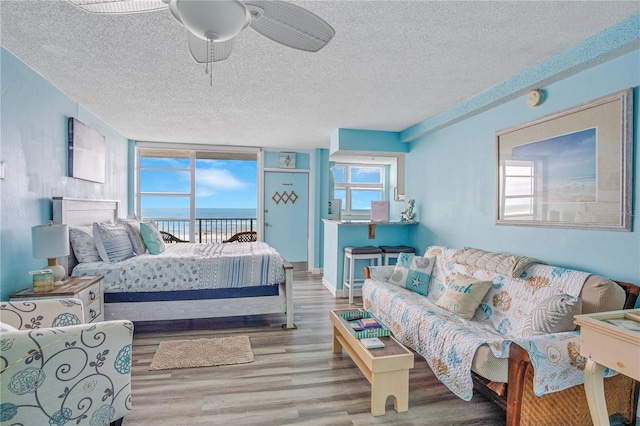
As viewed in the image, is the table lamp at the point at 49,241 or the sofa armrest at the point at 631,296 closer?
the sofa armrest at the point at 631,296

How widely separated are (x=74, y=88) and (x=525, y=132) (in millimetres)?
4183

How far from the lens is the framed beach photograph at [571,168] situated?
2.05m

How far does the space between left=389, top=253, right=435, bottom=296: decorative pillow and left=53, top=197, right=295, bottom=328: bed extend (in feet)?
3.99

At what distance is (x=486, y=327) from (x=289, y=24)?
99.3 inches

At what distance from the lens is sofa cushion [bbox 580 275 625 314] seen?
189 cm

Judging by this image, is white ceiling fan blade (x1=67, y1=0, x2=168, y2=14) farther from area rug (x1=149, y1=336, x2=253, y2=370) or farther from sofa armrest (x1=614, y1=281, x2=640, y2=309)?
sofa armrest (x1=614, y1=281, x2=640, y2=309)

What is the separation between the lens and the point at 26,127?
2.55 metres

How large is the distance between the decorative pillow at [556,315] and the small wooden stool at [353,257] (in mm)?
2546

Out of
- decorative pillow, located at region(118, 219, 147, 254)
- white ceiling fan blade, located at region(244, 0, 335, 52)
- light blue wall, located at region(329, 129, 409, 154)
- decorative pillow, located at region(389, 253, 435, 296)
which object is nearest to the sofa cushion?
decorative pillow, located at region(389, 253, 435, 296)

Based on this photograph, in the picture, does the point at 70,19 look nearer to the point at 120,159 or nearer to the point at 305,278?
the point at 120,159

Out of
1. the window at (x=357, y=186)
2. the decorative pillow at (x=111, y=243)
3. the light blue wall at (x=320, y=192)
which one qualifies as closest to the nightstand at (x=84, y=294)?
the decorative pillow at (x=111, y=243)

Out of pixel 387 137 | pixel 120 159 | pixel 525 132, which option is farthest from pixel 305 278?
pixel 525 132

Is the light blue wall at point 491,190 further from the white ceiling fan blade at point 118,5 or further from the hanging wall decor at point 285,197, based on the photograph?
the white ceiling fan blade at point 118,5

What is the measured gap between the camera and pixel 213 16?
1177mm
